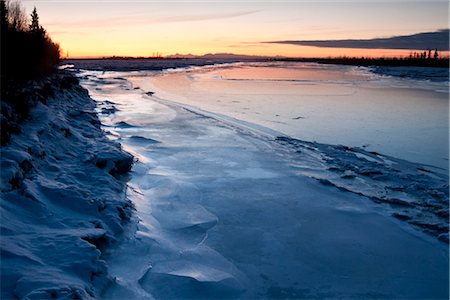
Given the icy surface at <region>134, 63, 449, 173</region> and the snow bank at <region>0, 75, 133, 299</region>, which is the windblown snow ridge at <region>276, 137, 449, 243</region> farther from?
the snow bank at <region>0, 75, 133, 299</region>

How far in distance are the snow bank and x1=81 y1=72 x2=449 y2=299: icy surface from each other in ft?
1.05

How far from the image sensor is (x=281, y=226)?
5.07 meters

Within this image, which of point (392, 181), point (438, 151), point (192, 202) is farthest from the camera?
point (438, 151)

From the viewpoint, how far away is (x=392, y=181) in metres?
6.74

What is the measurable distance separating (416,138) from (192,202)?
717 centimetres

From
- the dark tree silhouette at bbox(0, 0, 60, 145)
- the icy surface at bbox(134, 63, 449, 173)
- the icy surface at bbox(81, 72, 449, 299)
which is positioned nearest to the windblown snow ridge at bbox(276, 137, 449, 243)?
the icy surface at bbox(81, 72, 449, 299)

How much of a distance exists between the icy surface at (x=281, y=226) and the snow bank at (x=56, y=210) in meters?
0.32

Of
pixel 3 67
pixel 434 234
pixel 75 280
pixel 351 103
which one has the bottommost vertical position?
pixel 434 234

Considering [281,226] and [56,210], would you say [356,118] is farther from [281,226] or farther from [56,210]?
[56,210]

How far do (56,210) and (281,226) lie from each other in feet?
9.59

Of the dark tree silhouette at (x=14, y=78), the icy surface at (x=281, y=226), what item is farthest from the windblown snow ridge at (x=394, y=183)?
the dark tree silhouette at (x=14, y=78)

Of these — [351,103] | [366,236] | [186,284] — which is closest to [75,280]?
[186,284]

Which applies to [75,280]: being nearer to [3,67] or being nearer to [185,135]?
[185,135]

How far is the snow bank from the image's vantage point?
10.1 feet
